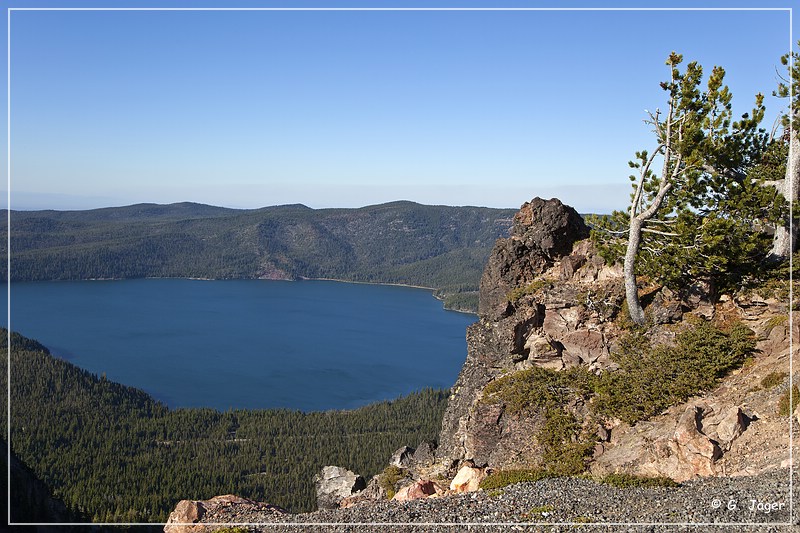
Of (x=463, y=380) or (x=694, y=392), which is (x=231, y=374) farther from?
(x=694, y=392)

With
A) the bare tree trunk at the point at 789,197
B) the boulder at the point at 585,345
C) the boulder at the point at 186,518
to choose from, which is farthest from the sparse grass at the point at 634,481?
the boulder at the point at 186,518

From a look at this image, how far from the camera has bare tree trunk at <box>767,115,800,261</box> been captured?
2160 centimetres

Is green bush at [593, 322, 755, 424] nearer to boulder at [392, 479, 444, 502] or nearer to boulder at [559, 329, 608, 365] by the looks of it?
boulder at [559, 329, 608, 365]

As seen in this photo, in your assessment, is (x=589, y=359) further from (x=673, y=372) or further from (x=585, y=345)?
(x=673, y=372)

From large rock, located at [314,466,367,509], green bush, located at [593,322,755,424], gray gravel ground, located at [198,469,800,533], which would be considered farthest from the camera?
large rock, located at [314,466,367,509]

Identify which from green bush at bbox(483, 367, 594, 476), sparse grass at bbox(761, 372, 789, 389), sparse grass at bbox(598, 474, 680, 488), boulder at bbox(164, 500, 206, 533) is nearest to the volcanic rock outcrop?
green bush at bbox(483, 367, 594, 476)

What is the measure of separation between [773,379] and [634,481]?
200 inches

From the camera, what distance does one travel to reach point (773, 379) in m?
17.9

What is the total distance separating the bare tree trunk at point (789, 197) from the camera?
850 inches

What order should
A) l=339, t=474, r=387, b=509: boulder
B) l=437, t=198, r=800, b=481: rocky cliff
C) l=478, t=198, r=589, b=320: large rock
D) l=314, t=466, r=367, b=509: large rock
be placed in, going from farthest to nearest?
l=314, t=466, r=367, b=509: large rock < l=478, t=198, r=589, b=320: large rock < l=339, t=474, r=387, b=509: boulder < l=437, t=198, r=800, b=481: rocky cliff

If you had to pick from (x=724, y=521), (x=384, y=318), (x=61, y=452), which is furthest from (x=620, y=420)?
Result: (x=384, y=318)

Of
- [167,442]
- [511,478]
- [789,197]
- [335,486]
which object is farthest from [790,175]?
[167,442]

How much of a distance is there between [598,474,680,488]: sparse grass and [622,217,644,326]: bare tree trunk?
22.0ft

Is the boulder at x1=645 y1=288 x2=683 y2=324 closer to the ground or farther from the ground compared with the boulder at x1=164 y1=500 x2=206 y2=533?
farther from the ground
